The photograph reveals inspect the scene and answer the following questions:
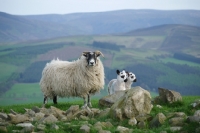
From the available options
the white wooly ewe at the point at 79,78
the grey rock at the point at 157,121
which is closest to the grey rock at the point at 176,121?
the grey rock at the point at 157,121

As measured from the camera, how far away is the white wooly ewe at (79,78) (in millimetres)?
18109

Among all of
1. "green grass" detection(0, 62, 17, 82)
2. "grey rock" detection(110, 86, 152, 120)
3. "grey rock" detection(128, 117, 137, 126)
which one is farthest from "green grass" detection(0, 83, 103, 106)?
"grey rock" detection(128, 117, 137, 126)

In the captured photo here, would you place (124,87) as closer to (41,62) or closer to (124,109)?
(124,109)

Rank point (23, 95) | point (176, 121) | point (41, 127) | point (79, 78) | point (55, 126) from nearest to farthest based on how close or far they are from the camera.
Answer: point (41, 127) < point (55, 126) < point (176, 121) < point (79, 78) < point (23, 95)

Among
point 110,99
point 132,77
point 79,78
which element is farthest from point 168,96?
point 79,78

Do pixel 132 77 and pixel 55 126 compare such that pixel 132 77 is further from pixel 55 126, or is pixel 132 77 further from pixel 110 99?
pixel 55 126

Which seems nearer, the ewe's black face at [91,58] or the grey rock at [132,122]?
the grey rock at [132,122]

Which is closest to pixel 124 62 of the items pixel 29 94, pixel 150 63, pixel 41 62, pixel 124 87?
pixel 150 63

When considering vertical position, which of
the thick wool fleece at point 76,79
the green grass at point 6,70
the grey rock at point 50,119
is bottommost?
the grey rock at point 50,119

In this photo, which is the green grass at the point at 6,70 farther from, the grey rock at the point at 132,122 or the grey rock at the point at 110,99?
the grey rock at the point at 132,122

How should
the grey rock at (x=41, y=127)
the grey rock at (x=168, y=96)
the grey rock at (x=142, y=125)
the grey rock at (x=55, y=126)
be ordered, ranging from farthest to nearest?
1. the grey rock at (x=168, y=96)
2. the grey rock at (x=142, y=125)
3. the grey rock at (x=55, y=126)
4. the grey rock at (x=41, y=127)

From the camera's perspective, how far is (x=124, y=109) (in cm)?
1241

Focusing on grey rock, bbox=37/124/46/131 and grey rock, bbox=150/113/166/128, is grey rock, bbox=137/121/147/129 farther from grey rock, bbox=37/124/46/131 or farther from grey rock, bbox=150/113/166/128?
grey rock, bbox=37/124/46/131

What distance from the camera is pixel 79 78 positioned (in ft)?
60.0
